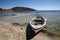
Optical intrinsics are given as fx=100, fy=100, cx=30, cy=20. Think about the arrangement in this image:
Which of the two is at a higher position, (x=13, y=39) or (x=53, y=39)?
(x=13, y=39)

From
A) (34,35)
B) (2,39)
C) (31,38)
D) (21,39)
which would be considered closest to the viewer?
(2,39)

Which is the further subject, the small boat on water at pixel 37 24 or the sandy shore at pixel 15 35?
the small boat on water at pixel 37 24

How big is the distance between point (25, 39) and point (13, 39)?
93 cm

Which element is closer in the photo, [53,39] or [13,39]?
[13,39]

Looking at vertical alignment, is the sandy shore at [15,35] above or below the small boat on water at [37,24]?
below

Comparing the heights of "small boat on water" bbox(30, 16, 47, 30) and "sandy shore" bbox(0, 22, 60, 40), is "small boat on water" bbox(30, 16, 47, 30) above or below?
above

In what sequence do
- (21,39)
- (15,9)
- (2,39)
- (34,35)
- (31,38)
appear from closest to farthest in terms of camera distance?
(2,39)
(21,39)
(31,38)
(34,35)
(15,9)

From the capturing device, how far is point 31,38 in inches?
313

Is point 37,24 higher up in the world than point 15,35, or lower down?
higher up

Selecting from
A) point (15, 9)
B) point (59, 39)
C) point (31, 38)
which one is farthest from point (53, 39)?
point (15, 9)

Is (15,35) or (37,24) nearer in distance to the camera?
(15,35)

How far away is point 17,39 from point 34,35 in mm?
1993

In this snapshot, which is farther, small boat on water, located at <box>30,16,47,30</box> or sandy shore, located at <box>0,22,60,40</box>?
small boat on water, located at <box>30,16,47,30</box>

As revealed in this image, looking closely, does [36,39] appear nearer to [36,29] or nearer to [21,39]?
[36,29]
